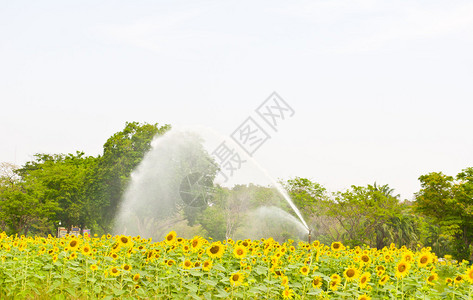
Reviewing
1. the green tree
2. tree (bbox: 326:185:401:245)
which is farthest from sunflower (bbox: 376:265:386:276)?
the green tree

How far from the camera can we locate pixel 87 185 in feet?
138

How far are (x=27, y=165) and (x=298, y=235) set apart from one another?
3703 centimetres

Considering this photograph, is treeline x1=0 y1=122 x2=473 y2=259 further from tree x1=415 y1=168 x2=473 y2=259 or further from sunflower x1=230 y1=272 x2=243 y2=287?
sunflower x1=230 y1=272 x2=243 y2=287

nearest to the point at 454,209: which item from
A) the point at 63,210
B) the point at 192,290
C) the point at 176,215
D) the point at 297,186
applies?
the point at 297,186

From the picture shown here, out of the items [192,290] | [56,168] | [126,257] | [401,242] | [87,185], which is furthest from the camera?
[56,168]

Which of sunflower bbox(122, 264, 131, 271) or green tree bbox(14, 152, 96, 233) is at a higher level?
green tree bbox(14, 152, 96, 233)

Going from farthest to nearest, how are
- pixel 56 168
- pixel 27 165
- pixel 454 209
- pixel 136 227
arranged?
pixel 27 165 < pixel 56 168 < pixel 136 227 < pixel 454 209

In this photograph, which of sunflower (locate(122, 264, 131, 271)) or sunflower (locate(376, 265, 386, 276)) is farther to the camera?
sunflower (locate(376, 265, 386, 276))

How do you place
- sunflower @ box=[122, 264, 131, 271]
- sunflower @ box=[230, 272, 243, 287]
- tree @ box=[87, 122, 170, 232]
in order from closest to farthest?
sunflower @ box=[230, 272, 243, 287] → sunflower @ box=[122, 264, 131, 271] → tree @ box=[87, 122, 170, 232]

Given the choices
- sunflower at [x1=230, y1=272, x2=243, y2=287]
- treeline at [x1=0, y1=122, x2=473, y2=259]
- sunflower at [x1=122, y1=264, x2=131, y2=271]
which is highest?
treeline at [x1=0, y1=122, x2=473, y2=259]

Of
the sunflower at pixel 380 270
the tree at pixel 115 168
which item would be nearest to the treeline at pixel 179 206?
the tree at pixel 115 168

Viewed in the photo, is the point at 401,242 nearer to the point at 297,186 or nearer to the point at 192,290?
the point at 297,186

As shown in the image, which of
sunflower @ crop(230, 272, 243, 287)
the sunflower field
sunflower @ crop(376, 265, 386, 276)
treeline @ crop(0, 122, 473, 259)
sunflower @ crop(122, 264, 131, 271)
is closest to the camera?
sunflower @ crop(230, 272, 243, 287)

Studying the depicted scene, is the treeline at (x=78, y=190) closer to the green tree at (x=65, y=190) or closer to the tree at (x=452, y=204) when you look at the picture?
the green tree at (x=65, y=190)
